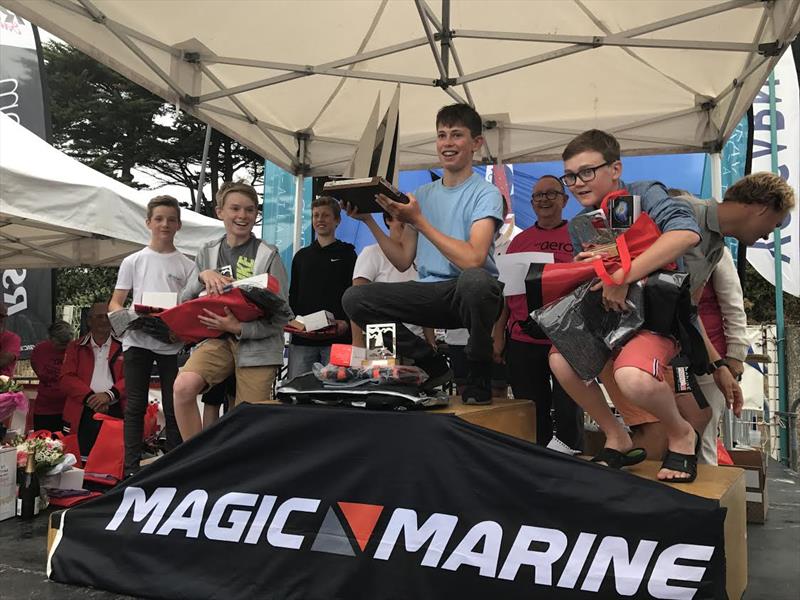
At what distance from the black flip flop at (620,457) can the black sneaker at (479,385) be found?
471 millimetres

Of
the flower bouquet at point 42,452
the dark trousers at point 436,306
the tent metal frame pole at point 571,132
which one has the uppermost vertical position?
the tent metal frame pole at point 571,132

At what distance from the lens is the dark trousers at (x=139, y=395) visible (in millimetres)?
3086

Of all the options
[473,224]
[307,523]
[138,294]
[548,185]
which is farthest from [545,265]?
[138,294]

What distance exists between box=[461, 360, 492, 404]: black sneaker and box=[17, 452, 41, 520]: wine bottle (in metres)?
2.28

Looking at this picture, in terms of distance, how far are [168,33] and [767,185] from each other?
3.33 meters

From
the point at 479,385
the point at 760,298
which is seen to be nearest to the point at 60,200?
the point at 479,385

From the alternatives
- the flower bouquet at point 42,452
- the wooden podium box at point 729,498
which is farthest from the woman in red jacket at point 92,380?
the wooden podium box at point 729,498

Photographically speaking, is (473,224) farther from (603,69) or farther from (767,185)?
(603,69)

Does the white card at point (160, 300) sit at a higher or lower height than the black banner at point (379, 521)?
higher

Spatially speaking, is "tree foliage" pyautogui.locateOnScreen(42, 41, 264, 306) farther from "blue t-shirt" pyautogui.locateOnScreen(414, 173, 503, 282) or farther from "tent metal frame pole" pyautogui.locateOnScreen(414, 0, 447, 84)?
"blue t-shirt" pyautogui.locateOnScreen(414, 173, 503, 282)

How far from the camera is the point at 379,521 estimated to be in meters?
1.89

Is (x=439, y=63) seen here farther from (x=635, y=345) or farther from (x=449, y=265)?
(x=635, y=345)

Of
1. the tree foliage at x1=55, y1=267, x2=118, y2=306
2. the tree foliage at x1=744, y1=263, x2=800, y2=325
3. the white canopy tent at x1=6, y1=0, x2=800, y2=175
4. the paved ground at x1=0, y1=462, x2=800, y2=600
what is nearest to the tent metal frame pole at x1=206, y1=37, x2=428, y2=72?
the white canopy tent at x1=6, y1=0, x2=800, y2=175

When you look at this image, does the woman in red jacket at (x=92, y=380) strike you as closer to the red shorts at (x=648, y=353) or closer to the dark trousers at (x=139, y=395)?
the dark trousers at (x=139, y=395)
